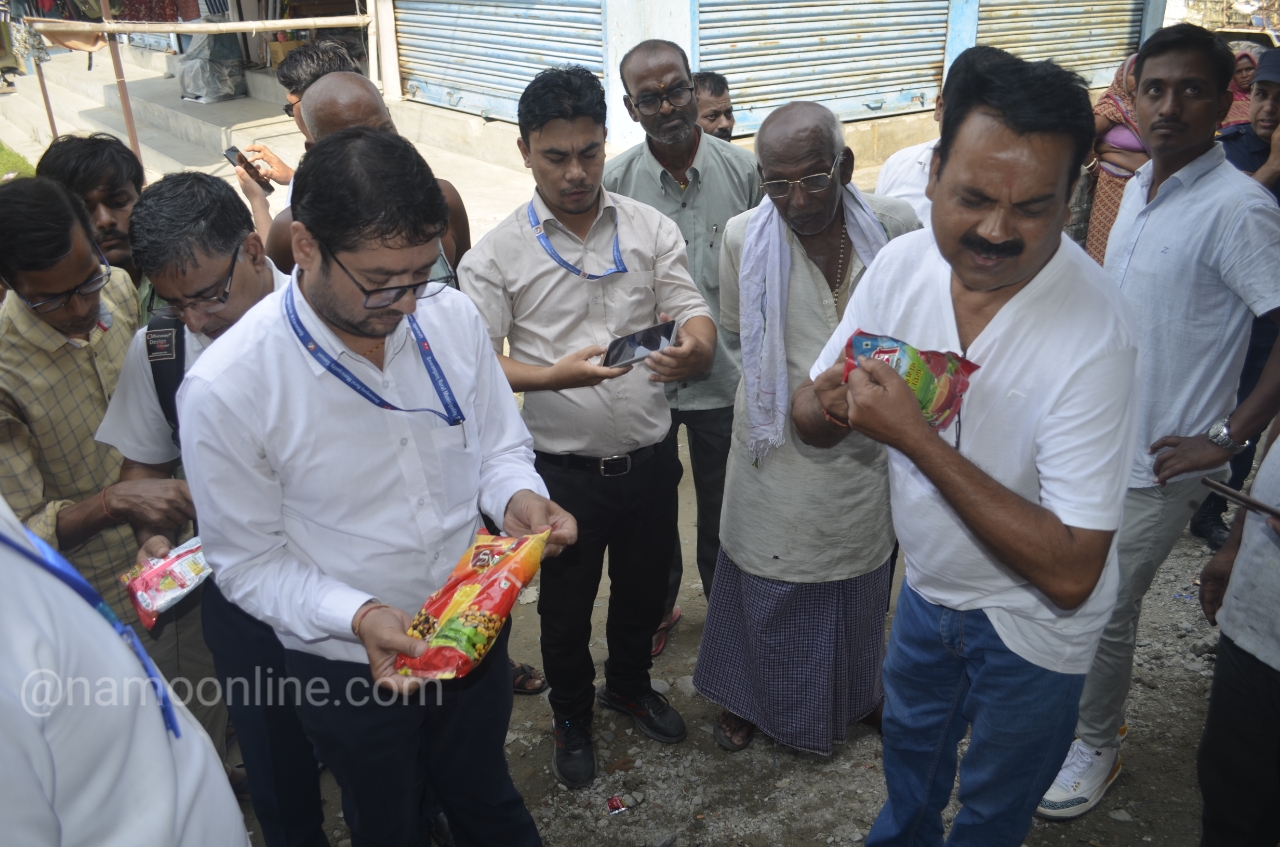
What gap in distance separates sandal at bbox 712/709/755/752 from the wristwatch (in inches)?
73.1

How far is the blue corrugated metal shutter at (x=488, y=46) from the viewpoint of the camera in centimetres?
925

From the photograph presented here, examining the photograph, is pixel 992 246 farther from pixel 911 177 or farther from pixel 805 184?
pixel 911 177

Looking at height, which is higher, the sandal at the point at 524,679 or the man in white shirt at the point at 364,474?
the man in white shirt at the point at 364,474

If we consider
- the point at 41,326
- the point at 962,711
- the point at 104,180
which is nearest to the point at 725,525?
the point at 962,711

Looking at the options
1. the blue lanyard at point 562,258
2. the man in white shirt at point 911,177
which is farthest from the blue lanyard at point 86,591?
the man in white shirt at point 911,177

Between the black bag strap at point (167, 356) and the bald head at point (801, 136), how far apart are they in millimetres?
1818

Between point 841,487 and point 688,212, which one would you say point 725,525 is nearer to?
point 841,487

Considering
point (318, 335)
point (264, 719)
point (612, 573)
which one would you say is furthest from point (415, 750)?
point (612, 573)

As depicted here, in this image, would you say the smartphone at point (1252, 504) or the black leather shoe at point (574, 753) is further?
the black leather shoe at point (574, 753)

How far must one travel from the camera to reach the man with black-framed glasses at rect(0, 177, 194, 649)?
2.43m

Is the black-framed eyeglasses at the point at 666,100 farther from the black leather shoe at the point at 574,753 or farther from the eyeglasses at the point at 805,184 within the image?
the black leather shoe at the point at 574,753

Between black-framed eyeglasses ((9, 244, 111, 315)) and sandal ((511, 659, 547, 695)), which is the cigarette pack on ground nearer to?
black-framed eyeglasses ((9, 244, 111, 315))

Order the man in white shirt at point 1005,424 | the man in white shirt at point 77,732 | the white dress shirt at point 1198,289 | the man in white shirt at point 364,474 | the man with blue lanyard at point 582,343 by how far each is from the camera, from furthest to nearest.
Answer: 1. the man with blue lanyard at point 582,343
2. the white dress shirt at point 1198,289
3. the man in white shirt at point 364,474
4. the man in white shirt at point 1005,424
5. the man in white shirt at point 77,732

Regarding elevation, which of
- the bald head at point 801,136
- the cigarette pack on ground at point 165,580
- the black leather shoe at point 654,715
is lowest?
the black leather shoe at point 654,715
